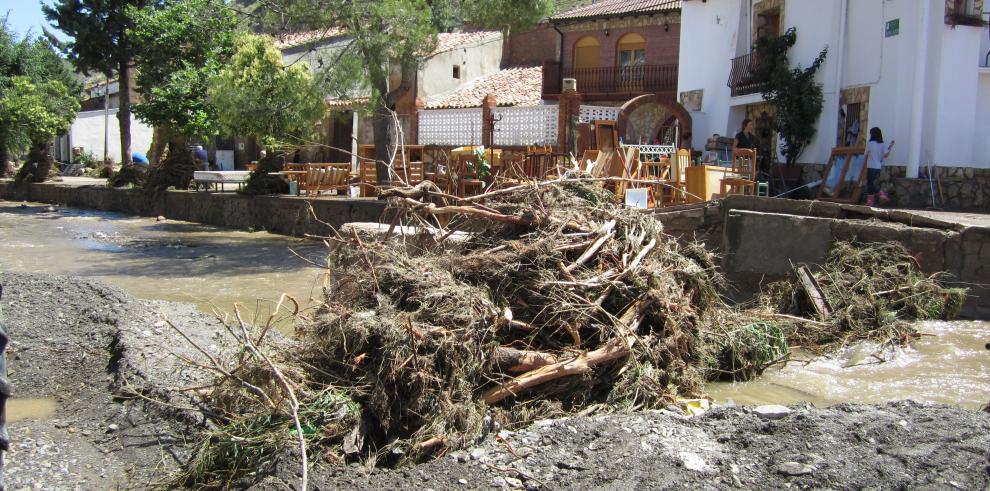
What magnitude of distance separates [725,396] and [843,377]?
48.1 inches

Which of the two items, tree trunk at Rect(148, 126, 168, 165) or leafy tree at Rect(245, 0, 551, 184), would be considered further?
tree trunk at Rect(148, 126, 168, 165)

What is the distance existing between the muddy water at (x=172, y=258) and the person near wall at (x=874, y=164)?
9.05m

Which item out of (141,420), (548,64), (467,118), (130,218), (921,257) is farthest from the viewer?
(548,64)

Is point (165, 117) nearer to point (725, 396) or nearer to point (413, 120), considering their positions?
point (413, 120)

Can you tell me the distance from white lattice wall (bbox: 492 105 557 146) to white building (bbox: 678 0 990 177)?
14.7ft

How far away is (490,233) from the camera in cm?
622

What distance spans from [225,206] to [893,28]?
1519 centimetres

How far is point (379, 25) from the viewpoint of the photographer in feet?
48.7

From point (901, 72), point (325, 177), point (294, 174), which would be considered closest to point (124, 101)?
point (294, 174)

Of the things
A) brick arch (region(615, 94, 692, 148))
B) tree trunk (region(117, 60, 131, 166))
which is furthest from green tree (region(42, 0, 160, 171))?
brick arch (region(615, 94, 692, 148))

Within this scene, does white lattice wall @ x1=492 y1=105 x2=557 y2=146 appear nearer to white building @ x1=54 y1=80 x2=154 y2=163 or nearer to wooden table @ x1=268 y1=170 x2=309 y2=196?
wooden table @ x1=268 y1=170 x2=309 y2=196

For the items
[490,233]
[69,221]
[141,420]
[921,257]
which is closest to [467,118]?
[69,221]

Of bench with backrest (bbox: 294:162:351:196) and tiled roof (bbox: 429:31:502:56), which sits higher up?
tiled roof (bbox: 429:31:502:56)

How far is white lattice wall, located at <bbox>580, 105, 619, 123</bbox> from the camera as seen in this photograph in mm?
17969
